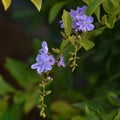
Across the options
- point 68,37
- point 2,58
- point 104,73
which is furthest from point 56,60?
point 2,58

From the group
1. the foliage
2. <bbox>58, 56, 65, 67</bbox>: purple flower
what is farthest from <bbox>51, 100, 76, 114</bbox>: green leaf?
<bbox>58, 56, 65, 67</bbox>: purple flower

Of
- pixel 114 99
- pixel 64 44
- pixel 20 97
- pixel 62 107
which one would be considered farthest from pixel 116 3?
pixel 62 107

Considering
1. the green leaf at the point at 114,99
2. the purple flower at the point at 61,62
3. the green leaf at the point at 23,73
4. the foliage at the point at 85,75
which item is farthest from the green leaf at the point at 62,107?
the purple flower at the point at 61,62

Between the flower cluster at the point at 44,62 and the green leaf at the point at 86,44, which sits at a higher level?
the green leaf at the point at 86,44

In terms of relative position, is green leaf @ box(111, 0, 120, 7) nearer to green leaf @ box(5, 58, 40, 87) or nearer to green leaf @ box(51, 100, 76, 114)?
green leaf @ box(5, 58, 40, 87)

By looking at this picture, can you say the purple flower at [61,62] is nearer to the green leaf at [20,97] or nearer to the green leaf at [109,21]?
the green leaf at [109,21]
